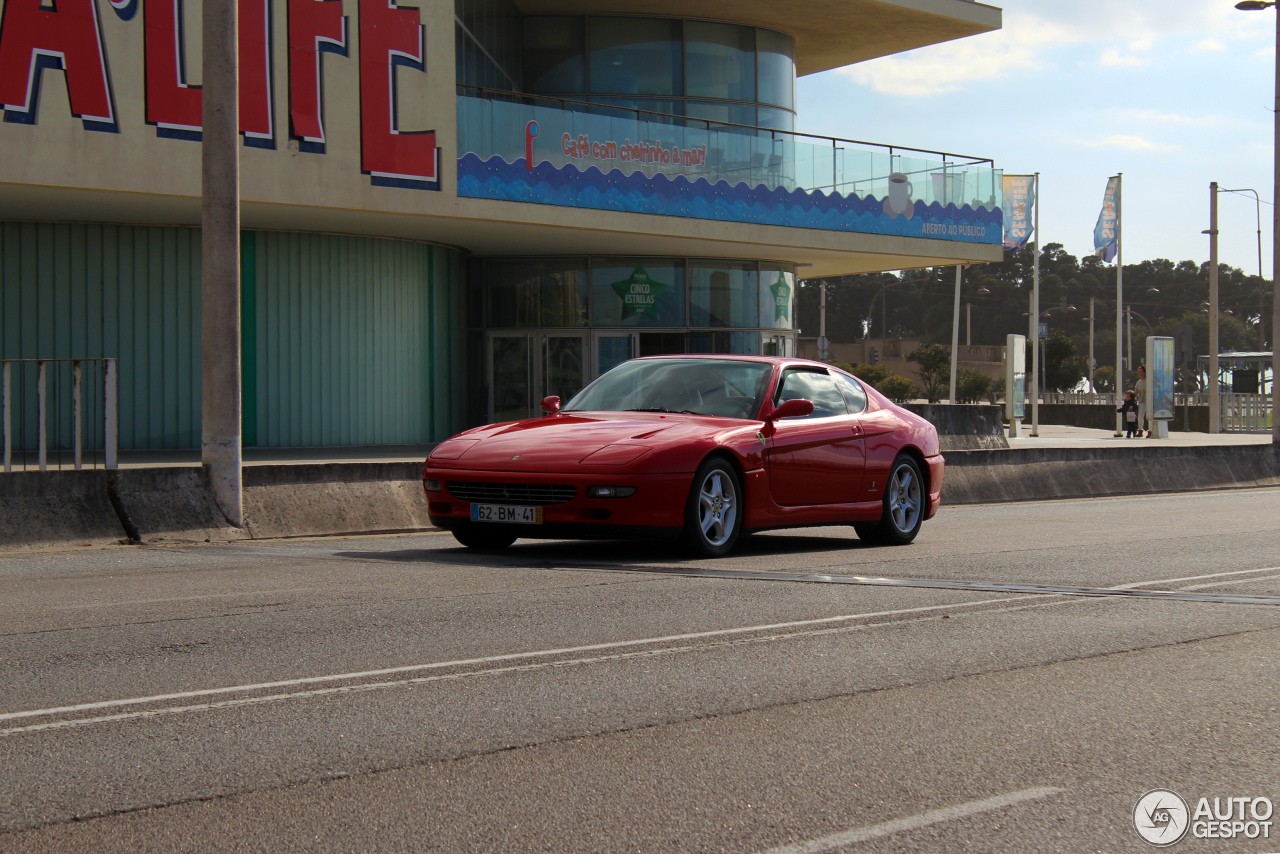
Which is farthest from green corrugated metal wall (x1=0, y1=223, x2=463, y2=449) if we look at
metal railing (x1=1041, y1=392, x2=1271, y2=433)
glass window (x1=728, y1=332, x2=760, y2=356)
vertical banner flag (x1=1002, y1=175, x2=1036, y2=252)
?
metal railing (x1=1041, y1=392, x2=1271, y2=433)

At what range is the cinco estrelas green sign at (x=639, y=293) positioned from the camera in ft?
89.0

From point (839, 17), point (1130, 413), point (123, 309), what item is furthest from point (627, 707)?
point (1130, 413)

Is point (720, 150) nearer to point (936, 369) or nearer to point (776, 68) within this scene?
point (776, 68)

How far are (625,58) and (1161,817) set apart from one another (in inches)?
1007

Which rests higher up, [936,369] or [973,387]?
[936,369]

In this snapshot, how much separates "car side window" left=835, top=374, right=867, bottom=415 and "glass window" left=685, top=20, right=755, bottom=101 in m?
18.0

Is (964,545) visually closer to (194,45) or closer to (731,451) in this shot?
(731,451)

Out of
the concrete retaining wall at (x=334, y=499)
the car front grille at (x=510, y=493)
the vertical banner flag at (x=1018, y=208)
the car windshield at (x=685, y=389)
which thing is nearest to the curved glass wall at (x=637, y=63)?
Result: the vertical banner flag at (x=1018, y=208)

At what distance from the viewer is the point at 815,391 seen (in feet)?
34.9

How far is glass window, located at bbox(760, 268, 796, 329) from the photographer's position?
2878cm

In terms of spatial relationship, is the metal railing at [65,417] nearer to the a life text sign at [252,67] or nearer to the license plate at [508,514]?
the license plate at [508,514]

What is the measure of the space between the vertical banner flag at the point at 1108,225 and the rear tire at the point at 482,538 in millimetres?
33840

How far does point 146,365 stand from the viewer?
2080 centimetres

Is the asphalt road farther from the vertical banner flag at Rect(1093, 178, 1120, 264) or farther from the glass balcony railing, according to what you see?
the vertical banner flag at Rect(1093, 178, 1120, 264)
